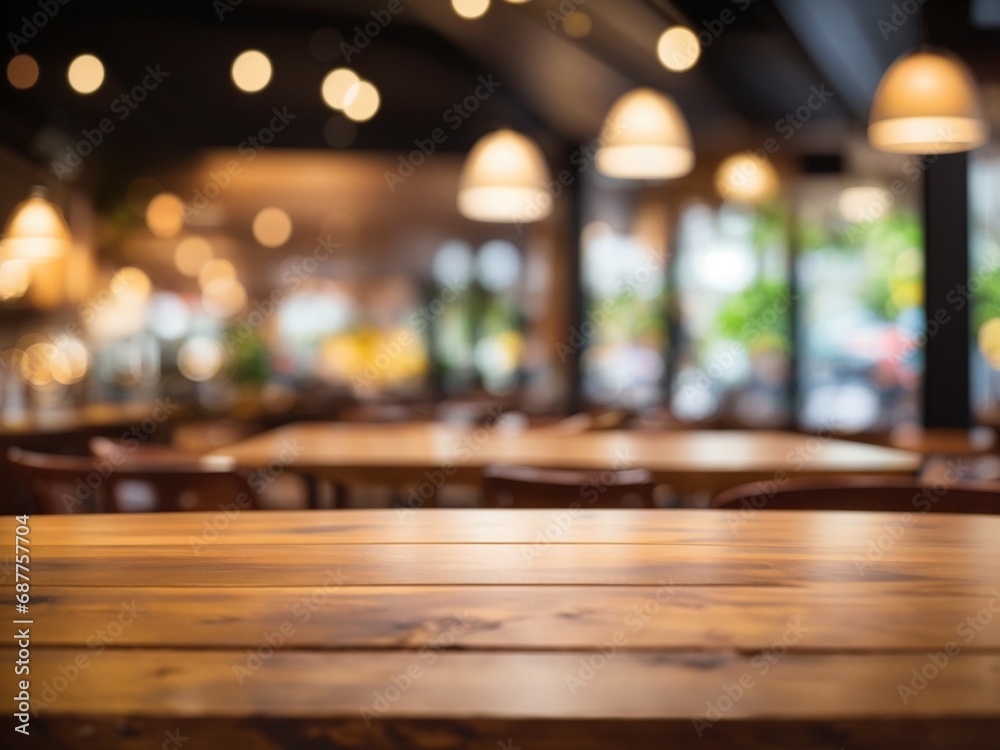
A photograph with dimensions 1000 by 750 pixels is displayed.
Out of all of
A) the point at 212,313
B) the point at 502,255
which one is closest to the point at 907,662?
the point at 502,255

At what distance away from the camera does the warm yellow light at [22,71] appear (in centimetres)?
693

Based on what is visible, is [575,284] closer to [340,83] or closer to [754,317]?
[754,317]

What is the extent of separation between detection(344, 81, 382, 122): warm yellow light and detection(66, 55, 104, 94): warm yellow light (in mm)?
1575

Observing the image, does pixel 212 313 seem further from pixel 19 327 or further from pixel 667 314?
pixel 667 314

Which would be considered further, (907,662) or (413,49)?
(413,49)

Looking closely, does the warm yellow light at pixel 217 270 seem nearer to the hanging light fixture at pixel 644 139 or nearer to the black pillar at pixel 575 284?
the black pillar at pixel 575 284

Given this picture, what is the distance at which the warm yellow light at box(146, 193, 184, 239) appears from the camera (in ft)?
30.8

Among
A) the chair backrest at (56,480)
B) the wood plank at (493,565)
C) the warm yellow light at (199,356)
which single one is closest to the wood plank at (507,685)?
the wood plank at (493,565)

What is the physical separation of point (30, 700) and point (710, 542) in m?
0.85

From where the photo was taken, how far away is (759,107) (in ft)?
22.9

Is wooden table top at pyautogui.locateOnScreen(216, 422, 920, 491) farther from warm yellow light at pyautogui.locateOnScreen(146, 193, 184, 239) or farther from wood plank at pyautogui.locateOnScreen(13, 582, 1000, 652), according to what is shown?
warm yellow light at pyautogui.locateOnScreen(146, 193, 184, 239)

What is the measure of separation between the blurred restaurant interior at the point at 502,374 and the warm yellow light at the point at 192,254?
0.10 meters

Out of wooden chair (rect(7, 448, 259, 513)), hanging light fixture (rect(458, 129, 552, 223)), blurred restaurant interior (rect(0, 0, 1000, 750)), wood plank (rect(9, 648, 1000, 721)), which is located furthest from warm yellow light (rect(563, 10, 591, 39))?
wood plank (rect(9, 648, 1000, 721))

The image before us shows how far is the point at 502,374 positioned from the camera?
43.6 feet
